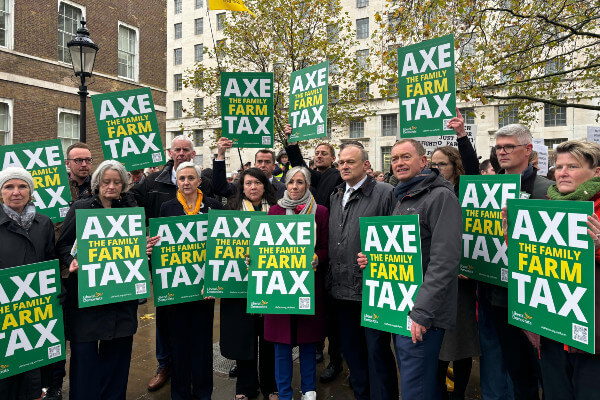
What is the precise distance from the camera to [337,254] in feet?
12.1

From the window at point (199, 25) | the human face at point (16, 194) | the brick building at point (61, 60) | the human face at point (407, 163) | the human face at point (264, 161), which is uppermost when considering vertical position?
the window at point (199, 25)

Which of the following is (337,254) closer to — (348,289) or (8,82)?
(348,289)

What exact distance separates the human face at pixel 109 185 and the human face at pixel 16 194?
1.77ft

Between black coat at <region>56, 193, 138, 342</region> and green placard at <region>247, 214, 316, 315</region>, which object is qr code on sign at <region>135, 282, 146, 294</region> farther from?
green placard at <region>247, 214, 316, 315</region>

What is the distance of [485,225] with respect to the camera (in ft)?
11.1

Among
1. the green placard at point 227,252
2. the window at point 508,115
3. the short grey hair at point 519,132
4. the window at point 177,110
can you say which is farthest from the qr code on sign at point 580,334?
the window at point 177,110

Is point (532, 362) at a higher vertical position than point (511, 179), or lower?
lower

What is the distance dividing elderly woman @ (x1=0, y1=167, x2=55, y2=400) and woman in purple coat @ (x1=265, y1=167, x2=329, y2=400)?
1869 millimetres

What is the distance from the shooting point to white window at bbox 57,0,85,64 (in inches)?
628

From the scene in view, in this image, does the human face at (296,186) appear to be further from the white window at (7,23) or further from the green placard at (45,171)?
the white window at (7,23)

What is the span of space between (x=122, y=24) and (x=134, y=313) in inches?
702

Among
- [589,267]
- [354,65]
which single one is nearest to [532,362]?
[589,267]

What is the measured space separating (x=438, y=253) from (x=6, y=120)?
53.4 feet

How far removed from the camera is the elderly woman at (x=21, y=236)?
317 cm
